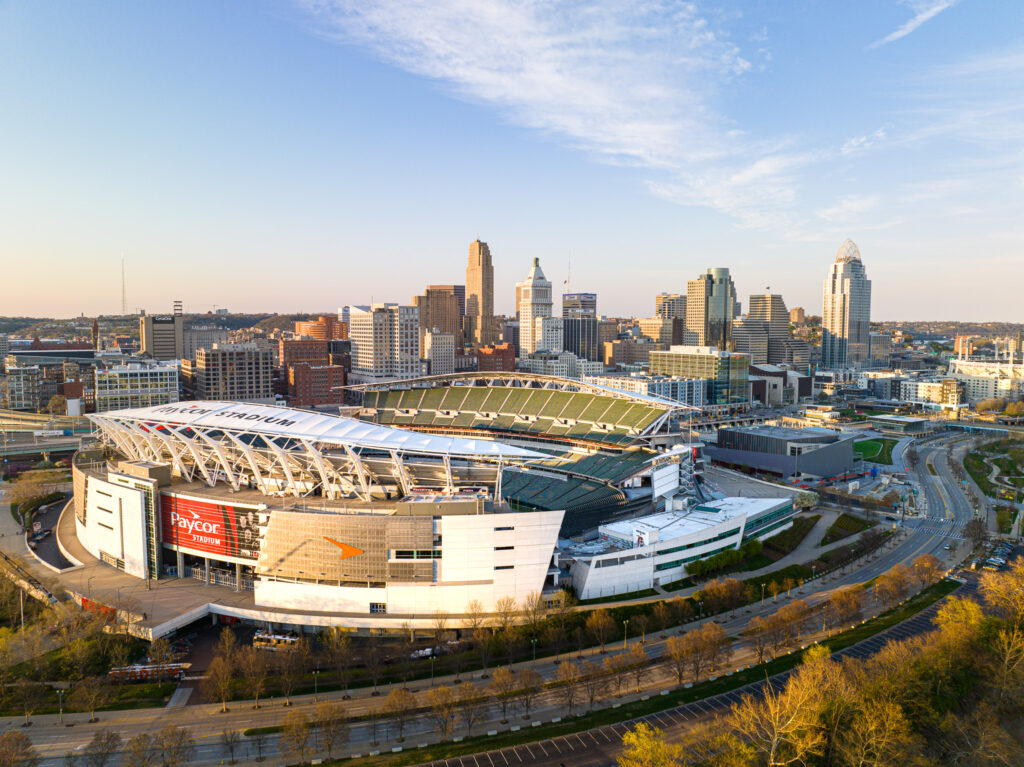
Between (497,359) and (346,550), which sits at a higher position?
Result: (497,359)

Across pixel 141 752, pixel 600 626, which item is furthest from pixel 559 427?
pixel 141 752

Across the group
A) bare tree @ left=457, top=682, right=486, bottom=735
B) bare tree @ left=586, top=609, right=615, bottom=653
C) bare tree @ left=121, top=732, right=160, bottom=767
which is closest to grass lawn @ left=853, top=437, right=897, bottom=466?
bare tree @ left=586, top=609, right=615, bottom=653

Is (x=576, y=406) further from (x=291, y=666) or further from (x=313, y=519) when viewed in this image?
(x=291, y=666)

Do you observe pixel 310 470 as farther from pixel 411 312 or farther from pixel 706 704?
pixel 411 312

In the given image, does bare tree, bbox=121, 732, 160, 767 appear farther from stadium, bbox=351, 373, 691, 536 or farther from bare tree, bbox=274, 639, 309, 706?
stadium, bbox=351, 373, 691, 536

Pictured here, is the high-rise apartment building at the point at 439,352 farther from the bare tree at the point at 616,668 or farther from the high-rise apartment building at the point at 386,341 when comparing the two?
the bare tree at the point at 616,668

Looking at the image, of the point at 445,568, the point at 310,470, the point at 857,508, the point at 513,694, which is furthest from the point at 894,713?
the point at 857,508

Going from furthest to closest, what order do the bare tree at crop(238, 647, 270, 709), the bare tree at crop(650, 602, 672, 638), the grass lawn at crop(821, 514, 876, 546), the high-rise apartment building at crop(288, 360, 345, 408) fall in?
the high-rise apartment building at crop(288, 360, 345, 408) < the grass lawn at crop(821, 514, 876, 546) < the bare tree at crop(650, 602, 672, 638) < the bare tree at crop(238, 647, 270, 709)

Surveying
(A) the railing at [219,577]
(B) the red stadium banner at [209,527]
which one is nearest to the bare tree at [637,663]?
(A) the railing at [219,577]
